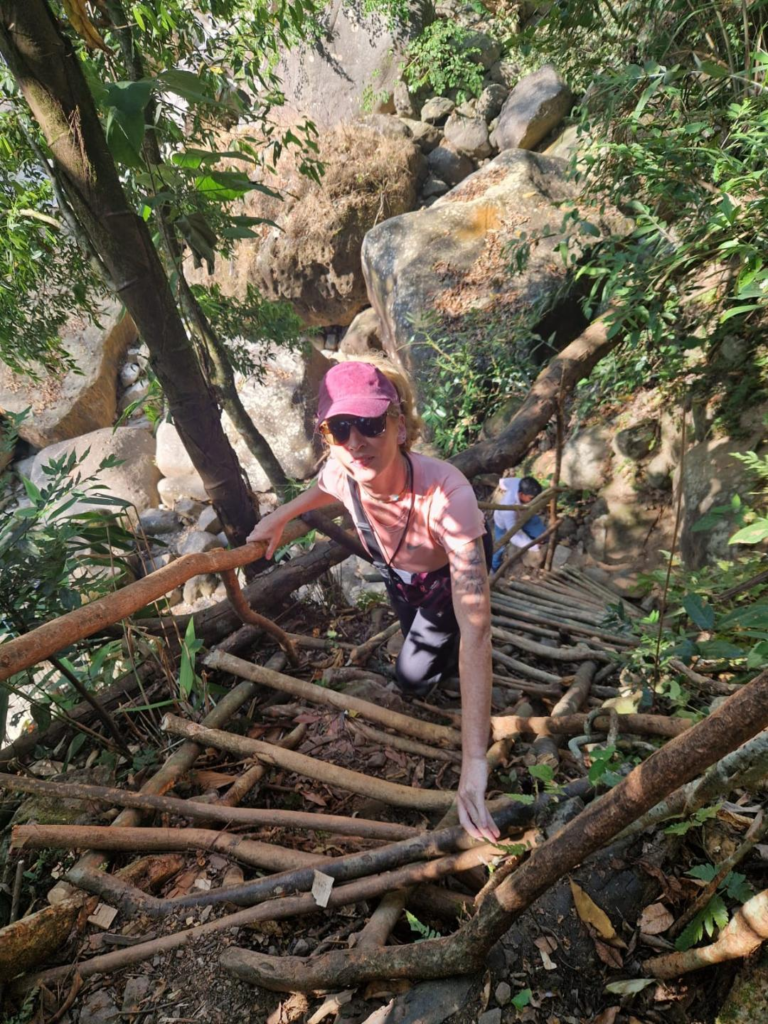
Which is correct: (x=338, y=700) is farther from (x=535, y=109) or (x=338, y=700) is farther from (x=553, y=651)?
(x=535, y=109)

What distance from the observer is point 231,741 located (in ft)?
6.69

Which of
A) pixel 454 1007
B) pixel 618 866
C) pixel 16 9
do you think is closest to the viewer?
pixel 454 1007

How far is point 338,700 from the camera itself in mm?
2258

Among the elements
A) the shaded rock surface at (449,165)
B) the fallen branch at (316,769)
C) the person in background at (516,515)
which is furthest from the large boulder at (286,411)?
the fallen branch at (316,769)

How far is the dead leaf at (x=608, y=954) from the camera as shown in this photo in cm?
125

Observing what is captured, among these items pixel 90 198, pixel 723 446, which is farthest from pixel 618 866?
pixel 723 446

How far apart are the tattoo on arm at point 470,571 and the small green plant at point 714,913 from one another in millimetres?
1025

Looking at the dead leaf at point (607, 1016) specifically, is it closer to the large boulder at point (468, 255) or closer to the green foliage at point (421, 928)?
the green foliage at point (421, 928)

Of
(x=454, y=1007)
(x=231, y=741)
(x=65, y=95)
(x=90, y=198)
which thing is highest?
(x=65, y=95)

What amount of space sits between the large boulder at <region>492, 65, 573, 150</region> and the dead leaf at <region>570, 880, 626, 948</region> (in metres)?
12.3

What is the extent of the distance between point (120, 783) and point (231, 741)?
46 centimetres

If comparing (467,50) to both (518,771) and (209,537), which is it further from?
(518,771)

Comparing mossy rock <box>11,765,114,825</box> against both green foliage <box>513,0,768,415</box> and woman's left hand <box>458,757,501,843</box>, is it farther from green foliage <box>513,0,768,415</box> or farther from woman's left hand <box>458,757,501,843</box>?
green foliage <box>513,0,768,415</box>

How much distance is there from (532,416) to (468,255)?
244 inches
